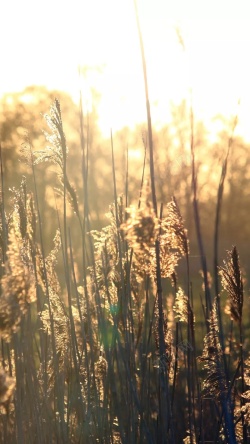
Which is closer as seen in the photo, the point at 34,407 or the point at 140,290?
the point at 34,407

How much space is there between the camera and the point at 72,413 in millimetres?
3791

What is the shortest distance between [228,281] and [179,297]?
1.10 feet

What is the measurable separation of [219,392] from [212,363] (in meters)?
0.12

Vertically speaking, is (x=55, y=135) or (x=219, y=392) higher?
(x=55, y=135)

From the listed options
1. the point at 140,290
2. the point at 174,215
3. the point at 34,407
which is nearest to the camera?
the point at 174,215

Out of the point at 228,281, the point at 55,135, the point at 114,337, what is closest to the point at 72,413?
the point at 114,337

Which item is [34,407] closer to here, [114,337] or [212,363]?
[114,337]

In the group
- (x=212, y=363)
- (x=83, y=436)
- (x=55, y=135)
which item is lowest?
(x=83, y=436)

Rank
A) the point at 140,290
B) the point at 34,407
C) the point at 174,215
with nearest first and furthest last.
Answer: the point at 174,215 → the point at 34,407 → the point at 140,290

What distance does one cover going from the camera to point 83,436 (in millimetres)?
3477

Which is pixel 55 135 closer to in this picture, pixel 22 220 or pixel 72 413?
pixel 22 220

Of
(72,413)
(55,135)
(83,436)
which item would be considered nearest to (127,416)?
(83,436)

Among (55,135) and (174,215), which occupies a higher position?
(55,135)

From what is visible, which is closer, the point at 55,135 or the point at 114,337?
the point at 55,135
